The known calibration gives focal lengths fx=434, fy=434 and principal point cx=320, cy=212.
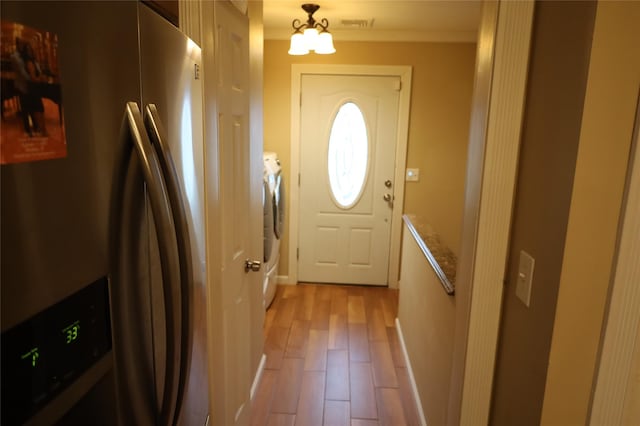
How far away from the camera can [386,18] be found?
3.51m

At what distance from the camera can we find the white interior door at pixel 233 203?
163 cm

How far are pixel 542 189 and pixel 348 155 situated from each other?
10.8ft

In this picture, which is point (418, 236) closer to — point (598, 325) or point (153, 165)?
point (598, 325)

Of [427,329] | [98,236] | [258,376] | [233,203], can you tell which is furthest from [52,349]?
[258,376]

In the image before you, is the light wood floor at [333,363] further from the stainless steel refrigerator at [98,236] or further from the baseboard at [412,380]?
the stainless steel refrigerator at [98,236]

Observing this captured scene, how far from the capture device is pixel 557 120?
1.04 m

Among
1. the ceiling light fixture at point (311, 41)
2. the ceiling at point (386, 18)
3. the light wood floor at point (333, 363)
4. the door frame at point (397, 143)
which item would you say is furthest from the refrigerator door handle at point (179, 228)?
the door frame at point (397, 143)

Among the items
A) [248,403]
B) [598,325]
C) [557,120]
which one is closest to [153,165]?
[557,120]

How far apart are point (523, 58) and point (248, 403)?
1.97m

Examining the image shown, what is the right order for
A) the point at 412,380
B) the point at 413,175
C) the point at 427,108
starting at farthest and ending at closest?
the point at 413,175 → the point at 427,108 → the point at 412,380

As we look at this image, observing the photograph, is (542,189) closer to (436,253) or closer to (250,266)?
(436,253)

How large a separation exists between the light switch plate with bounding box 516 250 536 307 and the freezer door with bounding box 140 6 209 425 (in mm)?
864

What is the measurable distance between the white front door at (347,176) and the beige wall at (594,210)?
3.33 meters

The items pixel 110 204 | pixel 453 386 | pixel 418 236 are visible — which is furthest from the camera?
pixel 418 236
